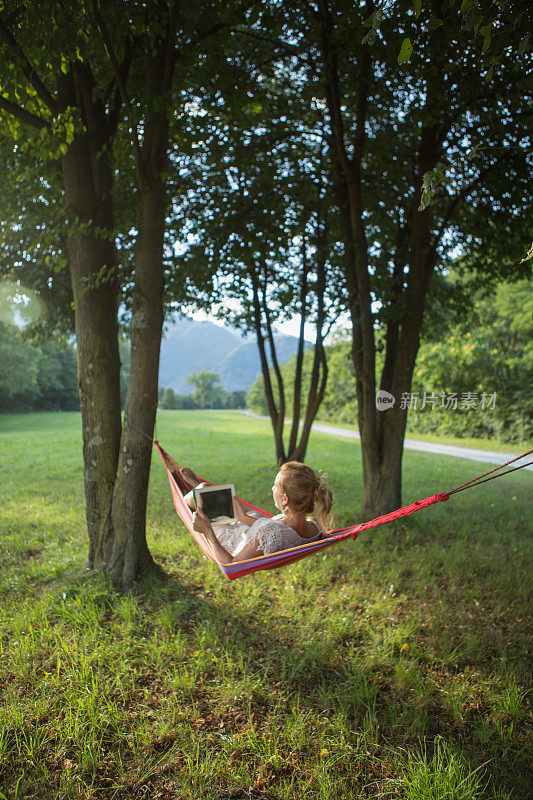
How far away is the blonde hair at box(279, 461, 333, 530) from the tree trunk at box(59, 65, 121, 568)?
1492mm

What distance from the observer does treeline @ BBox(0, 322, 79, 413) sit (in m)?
23.0

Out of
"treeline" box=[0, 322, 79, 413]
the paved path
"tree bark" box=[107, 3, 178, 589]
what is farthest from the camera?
"treeline" box=[0, 322, 79, 413]

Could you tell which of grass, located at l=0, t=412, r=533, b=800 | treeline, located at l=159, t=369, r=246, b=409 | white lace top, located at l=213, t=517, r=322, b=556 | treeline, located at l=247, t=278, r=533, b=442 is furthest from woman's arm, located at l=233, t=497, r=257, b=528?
treeline, located at l=159, t=369, r=246, b=409

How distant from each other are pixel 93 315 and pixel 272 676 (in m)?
2.51

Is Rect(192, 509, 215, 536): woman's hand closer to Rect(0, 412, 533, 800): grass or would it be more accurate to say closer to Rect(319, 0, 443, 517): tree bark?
Rect(0, 412, 533, 800): grass

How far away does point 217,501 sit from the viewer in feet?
9.72

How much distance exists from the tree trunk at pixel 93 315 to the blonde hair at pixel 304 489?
4.89ft

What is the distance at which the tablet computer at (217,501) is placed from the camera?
2.91 metres

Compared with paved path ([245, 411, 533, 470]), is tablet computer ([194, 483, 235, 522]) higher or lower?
higher

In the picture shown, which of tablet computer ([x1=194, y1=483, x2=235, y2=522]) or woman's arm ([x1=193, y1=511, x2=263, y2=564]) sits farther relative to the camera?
tablet computer ([x1=194, y1=483, x2=235, y2=522])

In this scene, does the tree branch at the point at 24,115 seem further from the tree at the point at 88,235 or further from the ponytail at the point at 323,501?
the ponytail at the point at 323,501

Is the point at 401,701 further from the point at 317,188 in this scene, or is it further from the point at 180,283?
the point at 317,188

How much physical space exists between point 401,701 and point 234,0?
4349 millimetres

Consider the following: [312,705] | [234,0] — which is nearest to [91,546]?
[312,705]
